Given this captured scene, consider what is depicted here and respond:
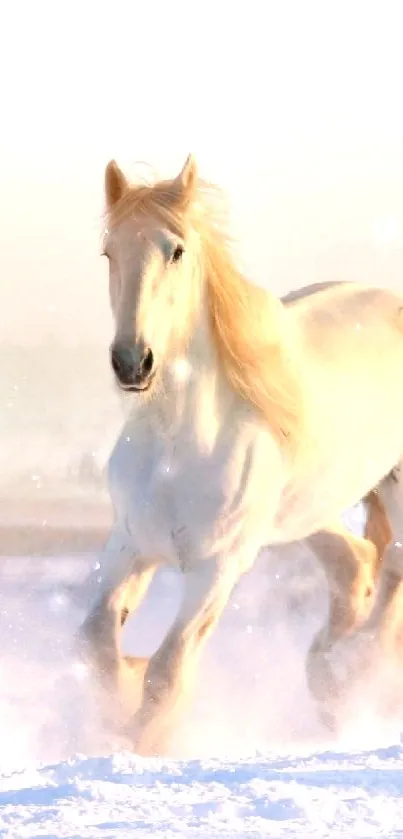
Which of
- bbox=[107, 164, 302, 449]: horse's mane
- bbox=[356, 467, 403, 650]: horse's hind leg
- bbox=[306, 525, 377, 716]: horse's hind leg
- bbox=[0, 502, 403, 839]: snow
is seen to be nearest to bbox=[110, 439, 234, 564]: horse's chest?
bbox=[107, 164, 302, 449]: horse's mane

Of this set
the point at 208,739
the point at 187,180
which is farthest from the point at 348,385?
the point at 208,739

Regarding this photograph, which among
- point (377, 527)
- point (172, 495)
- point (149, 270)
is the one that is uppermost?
point (149, 270)

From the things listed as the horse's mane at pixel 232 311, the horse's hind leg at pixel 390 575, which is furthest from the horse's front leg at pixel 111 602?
the horse's hind leg at pixel 390 575

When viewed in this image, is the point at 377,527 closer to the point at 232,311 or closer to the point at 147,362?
the point at 232,311

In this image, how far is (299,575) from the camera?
3.74 m

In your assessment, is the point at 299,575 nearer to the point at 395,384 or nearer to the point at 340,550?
the point at 340,550

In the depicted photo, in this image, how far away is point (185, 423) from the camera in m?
2.28

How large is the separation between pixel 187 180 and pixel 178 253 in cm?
17

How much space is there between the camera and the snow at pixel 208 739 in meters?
1.92

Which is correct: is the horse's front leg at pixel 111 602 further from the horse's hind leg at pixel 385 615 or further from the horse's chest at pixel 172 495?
the horse's hind leg at pixel 385 615

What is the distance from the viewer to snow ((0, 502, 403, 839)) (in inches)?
75.6

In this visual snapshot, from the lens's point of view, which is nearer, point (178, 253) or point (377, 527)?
point (178, 253)

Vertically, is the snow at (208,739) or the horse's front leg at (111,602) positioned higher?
the horse's front leg at (111,602)

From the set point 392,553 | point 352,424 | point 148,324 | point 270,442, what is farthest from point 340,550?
point 148,324
